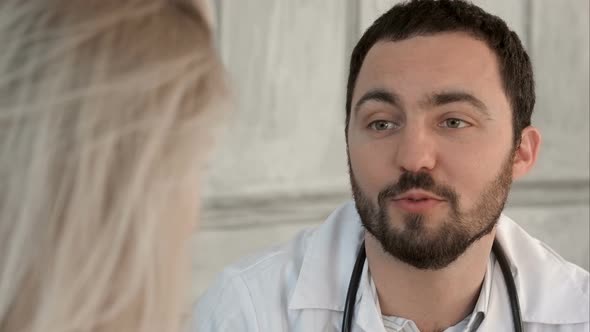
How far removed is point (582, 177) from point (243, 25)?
83 centimetres

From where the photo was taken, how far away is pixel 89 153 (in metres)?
0.43

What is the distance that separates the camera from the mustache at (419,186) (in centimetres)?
111

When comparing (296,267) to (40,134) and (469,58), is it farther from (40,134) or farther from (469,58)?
(40,134)

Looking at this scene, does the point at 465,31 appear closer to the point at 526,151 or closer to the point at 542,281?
the point at 526,151

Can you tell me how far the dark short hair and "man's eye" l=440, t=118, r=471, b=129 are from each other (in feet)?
0.36

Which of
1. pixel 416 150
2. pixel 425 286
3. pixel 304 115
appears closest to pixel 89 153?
pixel 416 150

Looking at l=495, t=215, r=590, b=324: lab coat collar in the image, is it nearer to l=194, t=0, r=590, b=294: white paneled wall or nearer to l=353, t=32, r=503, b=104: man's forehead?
l=353, t=32, r=503, b=104: man's forehead

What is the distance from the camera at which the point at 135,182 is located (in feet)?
1.45

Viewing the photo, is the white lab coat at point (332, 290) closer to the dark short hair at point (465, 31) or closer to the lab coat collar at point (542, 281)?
the lab coat collar at point (542, 281)

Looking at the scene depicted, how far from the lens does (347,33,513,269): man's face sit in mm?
1128

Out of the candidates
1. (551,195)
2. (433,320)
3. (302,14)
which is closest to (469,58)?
(433,320)

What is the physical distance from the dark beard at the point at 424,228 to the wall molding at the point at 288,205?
62cm

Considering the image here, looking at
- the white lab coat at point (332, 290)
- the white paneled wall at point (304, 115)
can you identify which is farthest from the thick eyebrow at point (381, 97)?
the white paneled wall at point (304, 115)

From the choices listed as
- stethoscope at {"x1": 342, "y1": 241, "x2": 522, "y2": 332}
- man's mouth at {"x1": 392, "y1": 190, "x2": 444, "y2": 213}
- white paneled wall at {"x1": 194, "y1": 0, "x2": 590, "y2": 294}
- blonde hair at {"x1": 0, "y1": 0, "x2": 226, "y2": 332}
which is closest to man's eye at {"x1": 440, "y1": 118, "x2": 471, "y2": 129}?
man's mouth at {"x1": 392, "y1": 190, "x2": 444, "y2": 213}
